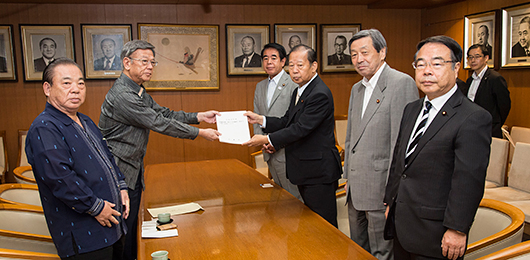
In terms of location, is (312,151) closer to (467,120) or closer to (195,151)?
(467,120)

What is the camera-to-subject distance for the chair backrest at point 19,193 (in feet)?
9.62

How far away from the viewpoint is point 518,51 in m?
5.02

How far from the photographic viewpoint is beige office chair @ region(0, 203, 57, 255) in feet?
7.25

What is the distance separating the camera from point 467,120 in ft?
5.43

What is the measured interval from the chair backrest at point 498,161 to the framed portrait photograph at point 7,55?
648 cm

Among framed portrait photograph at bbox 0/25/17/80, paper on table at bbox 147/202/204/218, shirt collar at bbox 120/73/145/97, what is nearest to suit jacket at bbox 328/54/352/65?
shirt collar at bbox 120/73/145/97

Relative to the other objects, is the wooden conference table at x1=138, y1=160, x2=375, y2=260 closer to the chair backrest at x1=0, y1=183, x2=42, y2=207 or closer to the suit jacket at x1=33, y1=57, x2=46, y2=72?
the chair backrest at x1=0, y1=183, x2=42, y2=207

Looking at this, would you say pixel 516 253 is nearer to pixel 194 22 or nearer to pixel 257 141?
pixel 257 141

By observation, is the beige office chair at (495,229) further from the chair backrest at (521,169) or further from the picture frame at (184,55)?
the picture frame at (184,55)

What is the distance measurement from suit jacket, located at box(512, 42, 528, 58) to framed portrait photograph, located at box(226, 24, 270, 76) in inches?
139

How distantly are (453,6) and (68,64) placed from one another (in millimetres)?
6067

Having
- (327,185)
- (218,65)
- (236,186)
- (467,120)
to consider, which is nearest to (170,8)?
(218,65)

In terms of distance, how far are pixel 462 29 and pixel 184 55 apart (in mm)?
4386

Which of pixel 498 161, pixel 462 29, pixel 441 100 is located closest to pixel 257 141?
pixel 441 100
